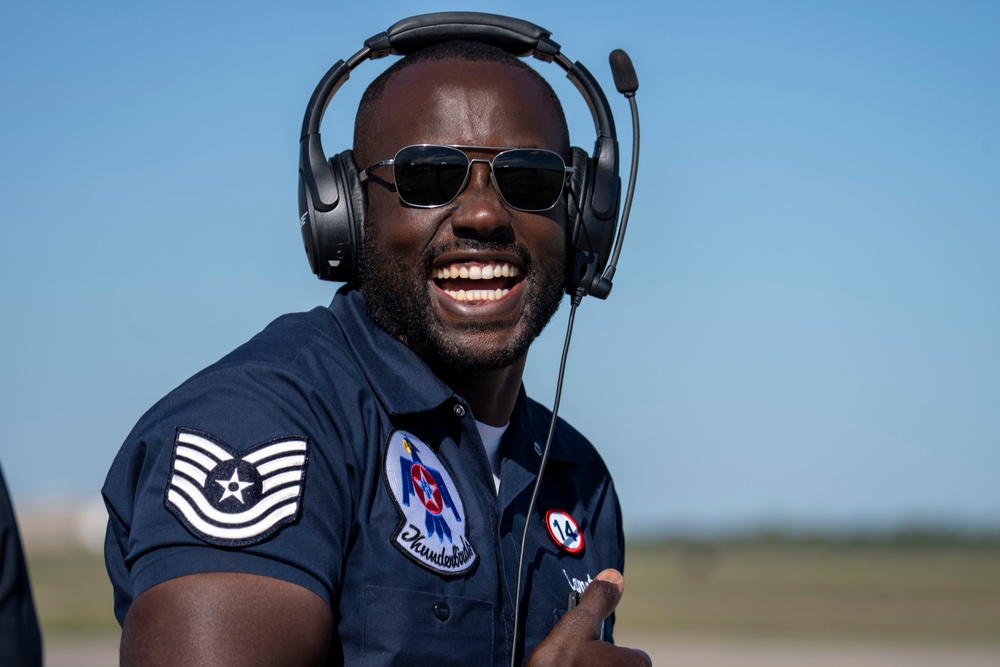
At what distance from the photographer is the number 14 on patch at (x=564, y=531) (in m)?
2.85

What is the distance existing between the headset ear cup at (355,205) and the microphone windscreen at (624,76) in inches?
27.8

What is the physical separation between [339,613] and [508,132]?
3.80ft

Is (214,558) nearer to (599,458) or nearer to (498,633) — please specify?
(498,633)

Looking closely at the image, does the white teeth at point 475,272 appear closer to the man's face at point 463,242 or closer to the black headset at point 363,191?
the man's face at point 463,242

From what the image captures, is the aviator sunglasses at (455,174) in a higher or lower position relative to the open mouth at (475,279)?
higher

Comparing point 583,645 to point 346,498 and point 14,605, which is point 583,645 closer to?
point 346,498

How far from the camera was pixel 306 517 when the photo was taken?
Answer: 2119 mm

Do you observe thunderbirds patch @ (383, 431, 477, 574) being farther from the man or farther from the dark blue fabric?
the dark blue fabric

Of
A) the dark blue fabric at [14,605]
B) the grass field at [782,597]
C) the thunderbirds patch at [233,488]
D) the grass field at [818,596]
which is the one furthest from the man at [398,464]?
the grass field at [818,596]

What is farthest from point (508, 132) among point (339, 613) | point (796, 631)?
point (796, 631)

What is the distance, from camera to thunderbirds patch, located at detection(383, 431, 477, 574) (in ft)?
7.60

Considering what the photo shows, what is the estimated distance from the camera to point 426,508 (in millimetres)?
2393

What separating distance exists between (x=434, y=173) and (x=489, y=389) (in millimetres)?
507

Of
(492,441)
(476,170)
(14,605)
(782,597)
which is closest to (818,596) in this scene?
(782,597)
